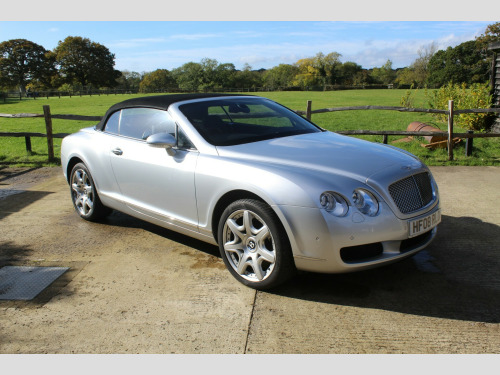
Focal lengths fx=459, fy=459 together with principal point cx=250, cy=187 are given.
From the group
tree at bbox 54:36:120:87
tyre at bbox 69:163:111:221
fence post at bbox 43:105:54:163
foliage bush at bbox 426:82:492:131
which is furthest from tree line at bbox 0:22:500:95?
tyre at bbox 69:163:111:221

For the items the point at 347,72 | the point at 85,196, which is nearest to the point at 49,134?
the point at 85,196

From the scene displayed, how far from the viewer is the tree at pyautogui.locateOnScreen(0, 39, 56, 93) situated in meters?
88.2

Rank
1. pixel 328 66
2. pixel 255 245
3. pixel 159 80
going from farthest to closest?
1. pixel 328 66
2. pixel 159 80
3. pixel 255 245

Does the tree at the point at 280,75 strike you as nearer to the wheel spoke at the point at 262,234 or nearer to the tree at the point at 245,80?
the tree at the point at 245,80

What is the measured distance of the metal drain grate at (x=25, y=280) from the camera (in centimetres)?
374

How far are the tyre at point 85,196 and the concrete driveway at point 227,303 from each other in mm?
416

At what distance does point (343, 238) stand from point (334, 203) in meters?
0.25

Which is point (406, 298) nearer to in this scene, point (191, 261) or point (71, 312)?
point (191, 261)

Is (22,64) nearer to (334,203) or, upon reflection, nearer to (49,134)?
(49,134)

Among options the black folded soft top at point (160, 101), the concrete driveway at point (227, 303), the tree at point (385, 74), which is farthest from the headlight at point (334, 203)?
the tree at point (385, 74)

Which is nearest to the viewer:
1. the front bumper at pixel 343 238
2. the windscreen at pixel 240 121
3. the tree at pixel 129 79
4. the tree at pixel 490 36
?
the front bumper at pixel 343 238

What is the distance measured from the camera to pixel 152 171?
14.5ft

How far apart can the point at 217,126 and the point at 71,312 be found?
2058mm

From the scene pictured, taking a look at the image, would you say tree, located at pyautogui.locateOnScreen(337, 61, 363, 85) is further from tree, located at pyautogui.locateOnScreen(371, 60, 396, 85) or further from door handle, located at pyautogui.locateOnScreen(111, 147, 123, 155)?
door handle, located at pyautogui.locateOnScreen(111, 147, 123, 155)
